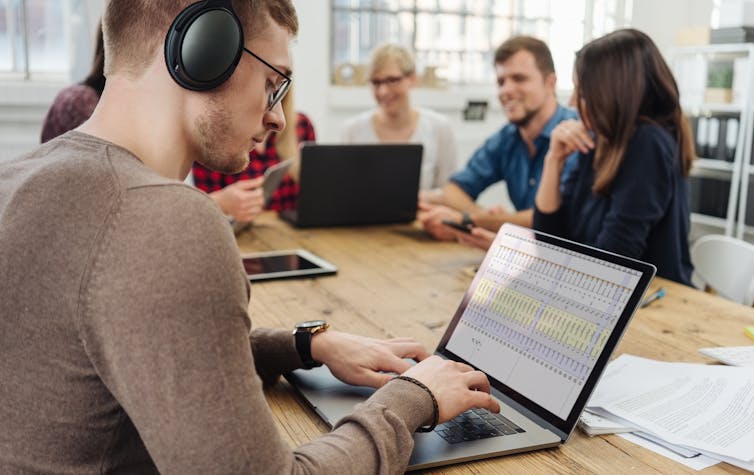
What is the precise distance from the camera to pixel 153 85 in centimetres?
75

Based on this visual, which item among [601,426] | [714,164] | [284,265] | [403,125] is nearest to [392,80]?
[403,125]

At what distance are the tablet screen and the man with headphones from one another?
0.91m

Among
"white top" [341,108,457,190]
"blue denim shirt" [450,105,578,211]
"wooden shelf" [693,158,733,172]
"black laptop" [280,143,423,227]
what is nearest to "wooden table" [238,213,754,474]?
"black laptop" [280,143,423,227]

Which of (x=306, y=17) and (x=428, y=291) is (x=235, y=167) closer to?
(x=428, y=291)

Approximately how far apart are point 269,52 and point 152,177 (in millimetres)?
232

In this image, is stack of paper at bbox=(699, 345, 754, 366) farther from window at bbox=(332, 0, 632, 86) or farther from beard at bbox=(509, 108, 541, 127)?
window at bbox=(332, 0, 632, 86)

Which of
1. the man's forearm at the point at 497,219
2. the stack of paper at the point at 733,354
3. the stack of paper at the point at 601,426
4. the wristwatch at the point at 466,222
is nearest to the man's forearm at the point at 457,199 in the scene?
the man's forearm at the point at 497,219

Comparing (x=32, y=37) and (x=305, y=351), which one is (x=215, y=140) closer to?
(x=305, y=351)

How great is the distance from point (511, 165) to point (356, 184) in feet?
2.51

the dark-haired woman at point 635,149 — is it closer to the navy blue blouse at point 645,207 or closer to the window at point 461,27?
the navy blue blouse at point 645,207

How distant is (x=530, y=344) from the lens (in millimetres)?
1021

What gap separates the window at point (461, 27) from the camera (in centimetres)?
432

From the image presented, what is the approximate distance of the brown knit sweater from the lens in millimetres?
597

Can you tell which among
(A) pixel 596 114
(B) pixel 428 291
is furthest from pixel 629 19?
(B) pixel 428 291
